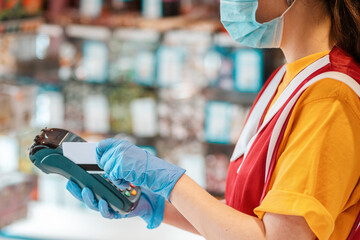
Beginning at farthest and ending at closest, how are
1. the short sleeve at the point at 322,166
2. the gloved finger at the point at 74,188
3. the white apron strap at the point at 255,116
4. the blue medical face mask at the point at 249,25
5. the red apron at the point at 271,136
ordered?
the gloved finger at the point at 74,188
the white apron strap at the point at 255,116
the blue medical face mask at the point at 249,25
the red apron at the point at 271,136
the short sleeve at the point at 322,166

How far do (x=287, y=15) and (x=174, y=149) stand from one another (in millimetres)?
2017

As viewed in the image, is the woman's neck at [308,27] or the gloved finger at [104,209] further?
the gloved finger at [104,209]

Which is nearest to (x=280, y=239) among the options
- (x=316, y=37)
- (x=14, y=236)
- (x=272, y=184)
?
(x=272, y=184)

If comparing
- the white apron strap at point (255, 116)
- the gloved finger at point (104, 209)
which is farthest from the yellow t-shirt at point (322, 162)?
the gloved finger at point (104, 209)

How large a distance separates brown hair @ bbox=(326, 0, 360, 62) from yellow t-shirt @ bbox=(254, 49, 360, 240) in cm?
18

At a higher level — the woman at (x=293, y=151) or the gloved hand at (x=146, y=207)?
the woman at (x=293, y=151)

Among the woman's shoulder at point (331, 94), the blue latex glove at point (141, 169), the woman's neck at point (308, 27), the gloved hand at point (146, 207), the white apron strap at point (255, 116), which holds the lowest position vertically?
the gloved hand at point (146, 207)

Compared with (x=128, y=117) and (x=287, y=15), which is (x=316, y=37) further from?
(x=128, y=117)

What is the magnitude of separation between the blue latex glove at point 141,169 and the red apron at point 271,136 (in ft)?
0.58

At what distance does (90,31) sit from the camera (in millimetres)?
3199

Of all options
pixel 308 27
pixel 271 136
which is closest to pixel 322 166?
pixel 271 136

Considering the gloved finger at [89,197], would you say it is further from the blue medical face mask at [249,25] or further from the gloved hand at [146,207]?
the blue medical face mask at [249,25]

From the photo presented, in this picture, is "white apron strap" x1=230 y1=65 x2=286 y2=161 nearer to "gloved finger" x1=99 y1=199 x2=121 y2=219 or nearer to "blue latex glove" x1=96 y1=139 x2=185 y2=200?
"blue latex glove" x1=96 y1=139 x2=185 y2=200

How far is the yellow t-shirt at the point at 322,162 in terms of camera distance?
1035 millimetres
